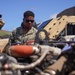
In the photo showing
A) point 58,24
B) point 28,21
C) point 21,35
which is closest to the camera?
point 28,21

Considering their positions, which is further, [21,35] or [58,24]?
[58,24]

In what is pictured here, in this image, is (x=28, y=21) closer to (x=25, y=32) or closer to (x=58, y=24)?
(x=25, y=32)

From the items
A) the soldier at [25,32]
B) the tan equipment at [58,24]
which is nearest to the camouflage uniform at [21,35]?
the soldier at [25,32]

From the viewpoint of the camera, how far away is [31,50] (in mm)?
3516

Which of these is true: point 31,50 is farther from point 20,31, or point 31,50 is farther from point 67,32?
point 67,32

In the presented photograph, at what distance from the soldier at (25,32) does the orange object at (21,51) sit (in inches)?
67.3

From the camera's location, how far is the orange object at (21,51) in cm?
346

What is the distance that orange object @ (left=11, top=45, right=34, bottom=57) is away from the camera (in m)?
3.46

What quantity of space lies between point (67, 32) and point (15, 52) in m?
6.34

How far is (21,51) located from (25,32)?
2.06 meters

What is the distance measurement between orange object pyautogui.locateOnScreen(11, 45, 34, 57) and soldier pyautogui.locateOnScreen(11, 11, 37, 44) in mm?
1711

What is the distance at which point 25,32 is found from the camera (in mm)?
5496

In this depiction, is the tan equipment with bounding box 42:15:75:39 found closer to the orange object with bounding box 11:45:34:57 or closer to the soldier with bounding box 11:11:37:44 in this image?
the soldier with bounding box 11:11:37:44

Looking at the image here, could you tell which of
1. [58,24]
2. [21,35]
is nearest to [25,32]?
[21,35]
